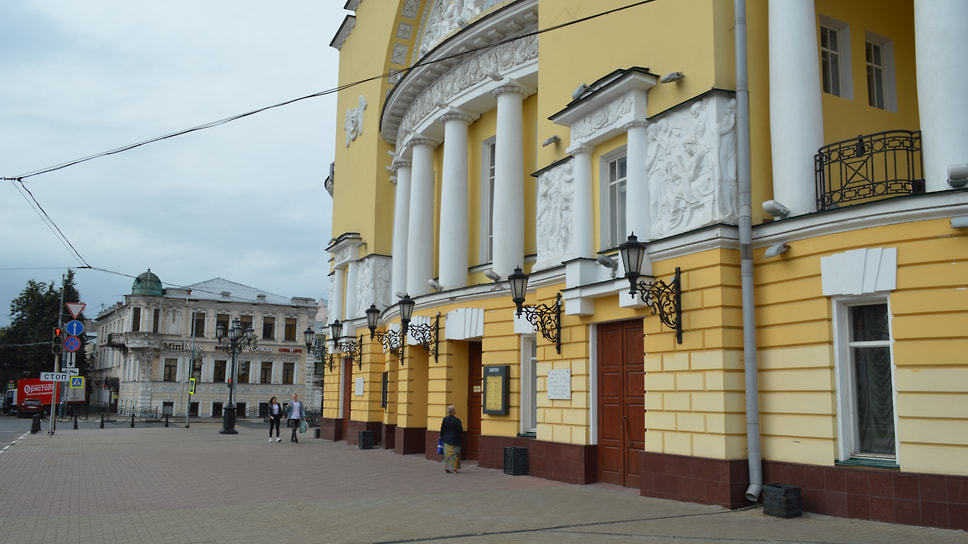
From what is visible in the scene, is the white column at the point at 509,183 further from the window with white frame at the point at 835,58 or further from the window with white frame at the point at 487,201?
the window with white frame at the point at 835,58

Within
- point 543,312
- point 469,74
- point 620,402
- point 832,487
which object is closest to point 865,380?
point 832,487

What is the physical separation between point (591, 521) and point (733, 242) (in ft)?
14.8

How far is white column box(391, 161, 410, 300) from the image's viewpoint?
2431 centimetres

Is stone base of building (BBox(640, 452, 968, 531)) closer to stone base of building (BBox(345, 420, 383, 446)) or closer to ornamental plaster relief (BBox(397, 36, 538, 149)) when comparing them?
ornamental plaster relief (BBox(397, 36, 538, 149))

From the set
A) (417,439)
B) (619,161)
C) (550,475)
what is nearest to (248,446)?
(417,439)

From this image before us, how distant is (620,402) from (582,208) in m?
3.66

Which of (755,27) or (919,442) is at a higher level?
(755,27)

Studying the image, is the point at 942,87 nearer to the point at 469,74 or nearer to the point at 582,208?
the point at 582,208

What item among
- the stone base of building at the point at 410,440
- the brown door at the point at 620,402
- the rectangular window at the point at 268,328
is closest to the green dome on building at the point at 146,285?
the rectangular window at the point at 268,328

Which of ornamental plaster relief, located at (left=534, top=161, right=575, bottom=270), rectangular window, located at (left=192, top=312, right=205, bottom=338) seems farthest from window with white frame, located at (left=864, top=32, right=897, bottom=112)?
rectangular window, located at (left=192, top=312, right=205, bottom=338)

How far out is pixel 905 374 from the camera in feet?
30.8

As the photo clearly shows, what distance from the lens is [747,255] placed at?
11.1m

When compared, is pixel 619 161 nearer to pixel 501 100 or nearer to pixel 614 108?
pixel 614 108

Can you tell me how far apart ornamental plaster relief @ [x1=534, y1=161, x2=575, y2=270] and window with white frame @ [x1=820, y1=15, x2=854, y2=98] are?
4.73m
